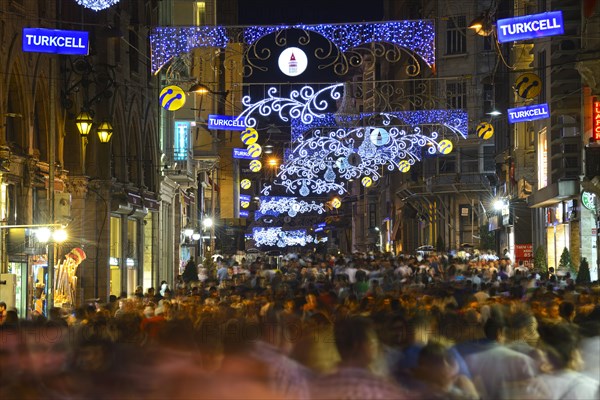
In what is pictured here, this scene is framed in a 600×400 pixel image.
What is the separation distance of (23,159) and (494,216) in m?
36.4

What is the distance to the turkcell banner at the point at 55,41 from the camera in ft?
73.6

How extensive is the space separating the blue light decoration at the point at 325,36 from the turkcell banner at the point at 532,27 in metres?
2.34

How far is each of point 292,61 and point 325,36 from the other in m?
0.93

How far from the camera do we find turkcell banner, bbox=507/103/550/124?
108 ft

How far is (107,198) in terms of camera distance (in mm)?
35562

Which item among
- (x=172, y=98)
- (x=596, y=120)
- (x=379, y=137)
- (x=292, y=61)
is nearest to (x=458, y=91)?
(x=379, y=137)

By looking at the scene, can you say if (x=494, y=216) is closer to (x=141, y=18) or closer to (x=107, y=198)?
(x=141, y=18)

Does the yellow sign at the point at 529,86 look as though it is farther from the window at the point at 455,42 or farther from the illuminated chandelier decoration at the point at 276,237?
the illuminated chandelier decoration at the point at 276,237

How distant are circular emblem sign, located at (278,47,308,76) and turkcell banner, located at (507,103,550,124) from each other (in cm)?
893

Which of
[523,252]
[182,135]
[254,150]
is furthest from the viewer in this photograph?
[182,135]

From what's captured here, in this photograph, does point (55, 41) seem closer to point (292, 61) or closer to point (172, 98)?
point (292, 61)

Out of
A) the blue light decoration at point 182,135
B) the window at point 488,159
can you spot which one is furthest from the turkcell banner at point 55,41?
the window at point 488,159

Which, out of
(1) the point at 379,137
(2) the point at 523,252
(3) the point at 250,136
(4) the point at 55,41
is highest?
(4) the point at 55,41

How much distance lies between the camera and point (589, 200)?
33812 mm
